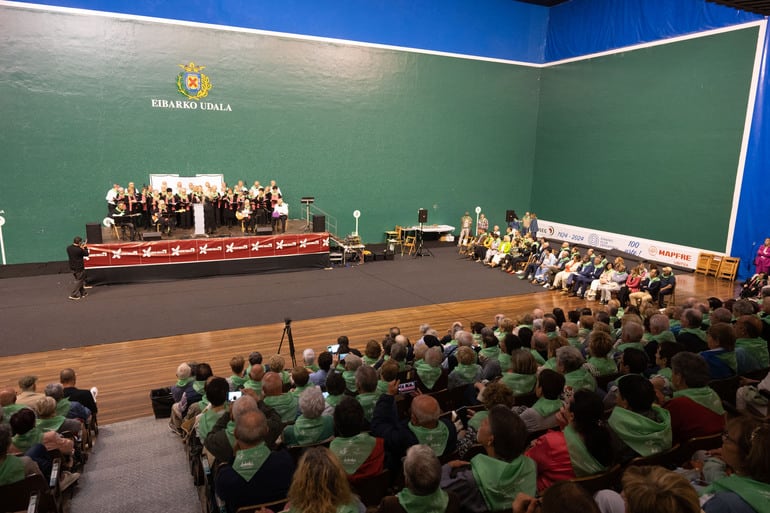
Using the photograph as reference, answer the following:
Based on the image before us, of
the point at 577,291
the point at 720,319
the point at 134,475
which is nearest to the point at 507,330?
the point at 720,319

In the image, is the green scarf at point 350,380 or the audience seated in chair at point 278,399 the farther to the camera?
the green scarf at point 350,380

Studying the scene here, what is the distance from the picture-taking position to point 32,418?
3553mm

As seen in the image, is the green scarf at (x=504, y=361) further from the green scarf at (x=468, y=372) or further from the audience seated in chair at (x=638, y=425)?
the audience seated in chair at (x=638, y=425)

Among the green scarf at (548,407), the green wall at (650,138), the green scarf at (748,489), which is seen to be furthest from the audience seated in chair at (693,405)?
the green wall at (650,138)

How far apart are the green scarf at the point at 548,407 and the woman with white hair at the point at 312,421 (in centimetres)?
145

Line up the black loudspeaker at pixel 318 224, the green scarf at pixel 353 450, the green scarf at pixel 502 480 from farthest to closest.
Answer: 1. the black loudspeaker at pixel 318 224
2. the green scarf at pixel 353 450
3. the green scarf at pixel 502 480

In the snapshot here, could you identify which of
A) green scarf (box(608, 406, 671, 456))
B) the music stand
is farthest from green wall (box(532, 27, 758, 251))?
green scarf (box(608, 406, 671, 456))

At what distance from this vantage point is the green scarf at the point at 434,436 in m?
3.08

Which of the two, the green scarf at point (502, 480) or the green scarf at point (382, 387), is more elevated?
the green scarf at point (502, 480)

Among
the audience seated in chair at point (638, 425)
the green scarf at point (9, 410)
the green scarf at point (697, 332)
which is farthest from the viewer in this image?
the green scarf at point (697, 332)

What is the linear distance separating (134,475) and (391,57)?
14.8 meters

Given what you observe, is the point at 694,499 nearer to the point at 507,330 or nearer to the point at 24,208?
the point at 507,330

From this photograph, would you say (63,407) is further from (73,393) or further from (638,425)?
(638,425)

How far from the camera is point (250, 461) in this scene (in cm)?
Result: 275
